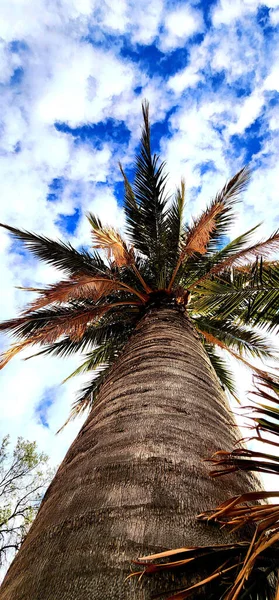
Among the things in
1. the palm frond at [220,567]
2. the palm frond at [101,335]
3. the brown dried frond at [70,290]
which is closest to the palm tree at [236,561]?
the palm frond at [220,567]

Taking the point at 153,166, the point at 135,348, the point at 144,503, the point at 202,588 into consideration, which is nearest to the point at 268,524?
the point at 202,588

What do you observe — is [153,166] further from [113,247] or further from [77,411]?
[77,411]

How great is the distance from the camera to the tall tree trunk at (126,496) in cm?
100

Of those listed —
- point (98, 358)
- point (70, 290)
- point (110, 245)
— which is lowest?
point (98, 358)

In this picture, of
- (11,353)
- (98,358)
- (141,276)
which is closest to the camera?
(11,353)

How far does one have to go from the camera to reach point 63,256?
6492 mm

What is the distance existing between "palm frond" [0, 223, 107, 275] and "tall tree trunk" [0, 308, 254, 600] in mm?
4483

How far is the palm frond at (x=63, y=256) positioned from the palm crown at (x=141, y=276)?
0.02 meters

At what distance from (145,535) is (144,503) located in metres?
0.13

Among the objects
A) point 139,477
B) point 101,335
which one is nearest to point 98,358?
point 101,335

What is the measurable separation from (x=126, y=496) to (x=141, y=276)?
5.28 m

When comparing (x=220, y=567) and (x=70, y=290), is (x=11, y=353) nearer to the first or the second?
(x=70, y=290)

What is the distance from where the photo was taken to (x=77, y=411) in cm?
774

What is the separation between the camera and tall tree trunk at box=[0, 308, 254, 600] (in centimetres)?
100
